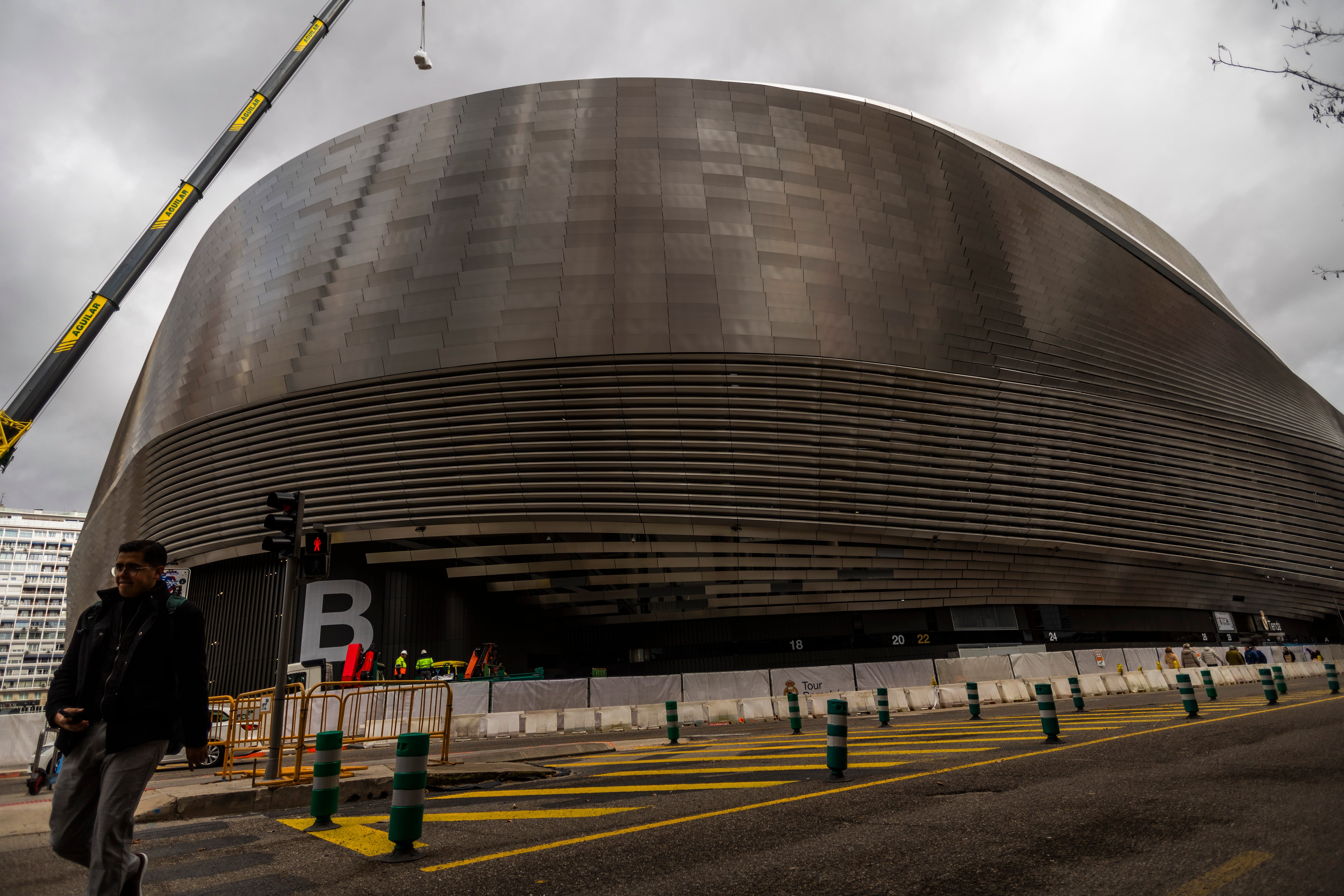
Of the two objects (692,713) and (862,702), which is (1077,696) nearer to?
(862,702)

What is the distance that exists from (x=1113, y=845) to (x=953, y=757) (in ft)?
14.7

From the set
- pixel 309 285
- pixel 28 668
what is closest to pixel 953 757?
pixel 309 285

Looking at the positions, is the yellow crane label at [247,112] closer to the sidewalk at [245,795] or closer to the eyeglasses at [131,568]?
the sidewalk at [245,795]

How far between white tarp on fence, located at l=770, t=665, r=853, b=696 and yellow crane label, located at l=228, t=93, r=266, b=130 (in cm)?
2998

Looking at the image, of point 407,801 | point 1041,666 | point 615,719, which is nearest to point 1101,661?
point 1041,666

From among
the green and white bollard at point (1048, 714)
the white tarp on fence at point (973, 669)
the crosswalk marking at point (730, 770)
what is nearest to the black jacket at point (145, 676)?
the crosswalk marking at point (730, 770)

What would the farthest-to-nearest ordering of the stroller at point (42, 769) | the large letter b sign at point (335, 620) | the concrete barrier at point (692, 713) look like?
the large letter b sign at point (335, 620) < the concrete barrier at point (692, 713) < the stroller at point (42, 769)

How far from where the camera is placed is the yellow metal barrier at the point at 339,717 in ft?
32.0

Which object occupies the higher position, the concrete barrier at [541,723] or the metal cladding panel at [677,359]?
the metal cladding panel at [677,359]

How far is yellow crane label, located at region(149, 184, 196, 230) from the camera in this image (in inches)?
1065

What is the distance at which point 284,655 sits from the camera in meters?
9.48

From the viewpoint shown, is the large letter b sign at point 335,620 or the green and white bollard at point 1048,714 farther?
the large letter b sign at point 335,620

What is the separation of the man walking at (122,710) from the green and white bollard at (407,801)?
1317 millimetres

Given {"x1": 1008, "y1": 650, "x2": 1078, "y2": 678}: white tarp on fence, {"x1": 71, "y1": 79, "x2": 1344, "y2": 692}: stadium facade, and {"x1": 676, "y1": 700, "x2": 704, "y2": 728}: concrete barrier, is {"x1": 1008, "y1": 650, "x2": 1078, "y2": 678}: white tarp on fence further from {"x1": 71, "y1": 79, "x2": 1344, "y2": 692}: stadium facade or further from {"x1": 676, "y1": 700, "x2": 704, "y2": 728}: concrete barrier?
{"x1": 676, "y1": 700, "x2": 704, "y2": 728}: concrete barrier
